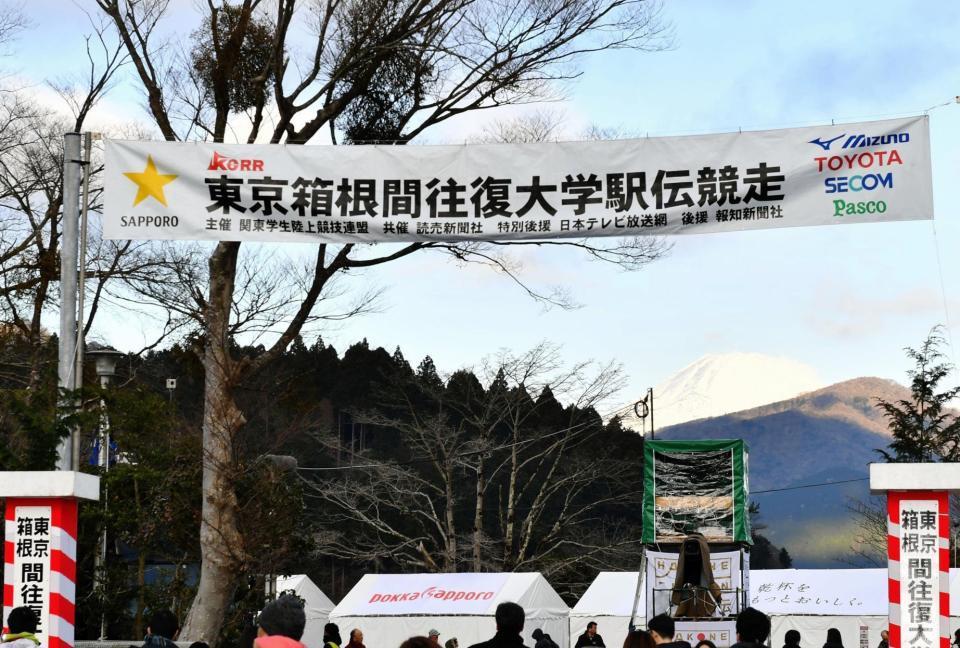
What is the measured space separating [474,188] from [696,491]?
12.9 metres

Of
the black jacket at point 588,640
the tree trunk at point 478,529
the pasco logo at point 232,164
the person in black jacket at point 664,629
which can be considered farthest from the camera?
the tree trunk at point 478,529

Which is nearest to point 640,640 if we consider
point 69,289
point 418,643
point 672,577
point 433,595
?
point 418,643

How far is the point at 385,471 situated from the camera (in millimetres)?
45844

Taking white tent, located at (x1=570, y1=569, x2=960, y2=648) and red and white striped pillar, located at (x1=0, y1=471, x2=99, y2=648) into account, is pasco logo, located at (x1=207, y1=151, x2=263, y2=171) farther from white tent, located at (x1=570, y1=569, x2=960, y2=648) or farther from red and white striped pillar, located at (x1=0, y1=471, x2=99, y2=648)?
white tent, located at (x1=570, y1=569, x2=960, y2=648)

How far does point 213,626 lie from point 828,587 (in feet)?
56.9

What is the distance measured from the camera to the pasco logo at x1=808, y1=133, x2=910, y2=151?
1380cm

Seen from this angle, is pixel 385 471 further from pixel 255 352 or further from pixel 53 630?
pixel 53 630

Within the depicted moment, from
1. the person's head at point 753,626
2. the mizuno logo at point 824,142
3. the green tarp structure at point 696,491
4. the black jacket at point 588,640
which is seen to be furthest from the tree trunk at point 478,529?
the person's head at point 753,626

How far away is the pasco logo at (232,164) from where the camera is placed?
1485 cm

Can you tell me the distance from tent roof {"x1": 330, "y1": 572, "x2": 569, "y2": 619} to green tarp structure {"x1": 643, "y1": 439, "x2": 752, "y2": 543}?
507cm

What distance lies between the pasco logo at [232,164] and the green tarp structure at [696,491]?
13569mm

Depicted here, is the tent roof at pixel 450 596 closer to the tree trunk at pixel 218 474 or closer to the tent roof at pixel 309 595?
the tent roof at pixel 309 595

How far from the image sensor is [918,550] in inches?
446

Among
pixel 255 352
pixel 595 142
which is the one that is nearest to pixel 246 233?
pixel 595 142
